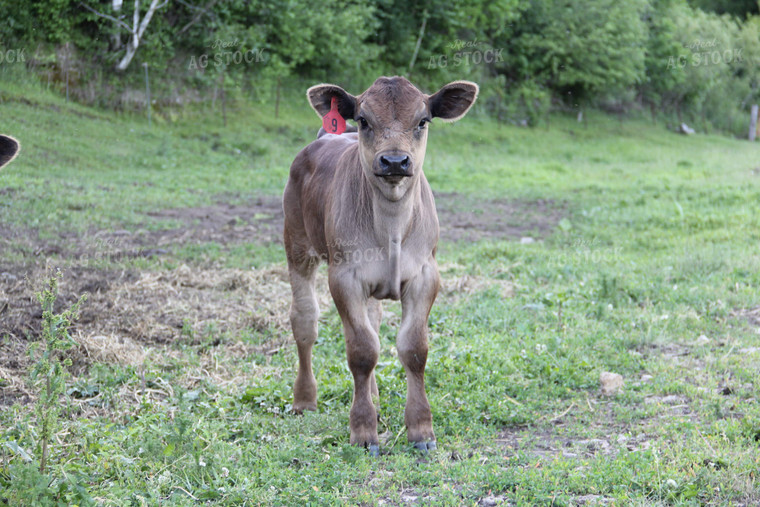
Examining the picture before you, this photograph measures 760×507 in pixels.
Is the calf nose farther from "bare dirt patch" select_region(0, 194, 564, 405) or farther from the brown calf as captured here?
"bare dirt patch" select_region(0, 194, 564, 405)

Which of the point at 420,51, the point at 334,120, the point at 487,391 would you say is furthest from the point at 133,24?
the point at 487,391

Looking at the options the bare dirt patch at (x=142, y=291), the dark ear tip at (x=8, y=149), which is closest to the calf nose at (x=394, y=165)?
the dark ear tip at (x=8, y=149)

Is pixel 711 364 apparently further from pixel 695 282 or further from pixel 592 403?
pixel 695 282

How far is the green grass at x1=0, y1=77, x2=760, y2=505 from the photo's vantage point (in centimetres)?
402

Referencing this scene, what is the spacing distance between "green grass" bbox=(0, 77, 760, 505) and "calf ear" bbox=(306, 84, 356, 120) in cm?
193

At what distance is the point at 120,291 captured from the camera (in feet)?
25.6

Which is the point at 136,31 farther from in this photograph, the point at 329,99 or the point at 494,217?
the point at 329,99

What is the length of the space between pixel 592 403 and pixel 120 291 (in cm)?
481

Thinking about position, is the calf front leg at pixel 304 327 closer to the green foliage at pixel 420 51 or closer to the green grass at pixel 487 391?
the green grass at pixel 487 391

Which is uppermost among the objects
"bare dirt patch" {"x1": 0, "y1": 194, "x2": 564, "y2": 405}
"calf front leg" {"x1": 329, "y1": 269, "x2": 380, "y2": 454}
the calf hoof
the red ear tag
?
the red ear tag

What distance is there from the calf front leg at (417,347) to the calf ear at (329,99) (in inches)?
51.3

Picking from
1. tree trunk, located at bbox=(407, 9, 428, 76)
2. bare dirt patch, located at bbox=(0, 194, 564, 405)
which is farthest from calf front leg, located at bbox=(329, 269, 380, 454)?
tree trunk, located at bbox=(407, 9, 428, 76)

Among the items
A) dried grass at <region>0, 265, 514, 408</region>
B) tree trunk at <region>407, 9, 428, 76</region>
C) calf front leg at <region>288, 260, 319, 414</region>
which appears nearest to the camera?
calf front leg at <region>288, 260, 319, 414</region>

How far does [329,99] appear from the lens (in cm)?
547
